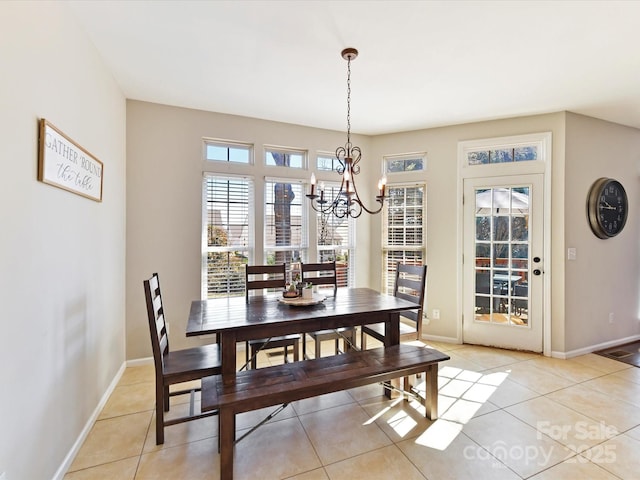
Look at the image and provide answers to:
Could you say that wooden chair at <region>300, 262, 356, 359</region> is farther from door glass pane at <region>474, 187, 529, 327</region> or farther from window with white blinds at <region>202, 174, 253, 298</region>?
door glass pane at <region>474, 187, 529, 327</region>

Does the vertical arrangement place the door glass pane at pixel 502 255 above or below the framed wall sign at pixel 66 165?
below

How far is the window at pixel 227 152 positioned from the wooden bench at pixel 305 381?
96.0 inches

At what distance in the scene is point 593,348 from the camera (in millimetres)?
3541

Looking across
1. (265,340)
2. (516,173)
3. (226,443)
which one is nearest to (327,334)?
(265,340)

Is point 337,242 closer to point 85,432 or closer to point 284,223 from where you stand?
point 284,223

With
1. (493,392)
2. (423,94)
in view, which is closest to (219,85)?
(423,94)

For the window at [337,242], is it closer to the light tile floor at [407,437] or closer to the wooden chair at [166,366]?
the light tile floor at [407,437]

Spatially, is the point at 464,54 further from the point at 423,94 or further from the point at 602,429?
the point at 602,429

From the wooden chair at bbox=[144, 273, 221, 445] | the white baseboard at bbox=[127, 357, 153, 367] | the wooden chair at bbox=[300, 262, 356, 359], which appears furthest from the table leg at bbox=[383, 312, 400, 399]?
the white baseboard at bbox=[127, 357, 153, 367]

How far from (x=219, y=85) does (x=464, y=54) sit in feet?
6.98

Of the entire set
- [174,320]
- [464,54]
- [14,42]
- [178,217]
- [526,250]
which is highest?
[464,54]

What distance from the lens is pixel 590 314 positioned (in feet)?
11.6

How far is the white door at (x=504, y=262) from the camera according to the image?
11.4 feet

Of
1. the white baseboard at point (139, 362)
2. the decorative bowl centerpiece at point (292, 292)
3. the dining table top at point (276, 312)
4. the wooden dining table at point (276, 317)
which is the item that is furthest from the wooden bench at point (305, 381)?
the white baseboard at point (139, 362)
